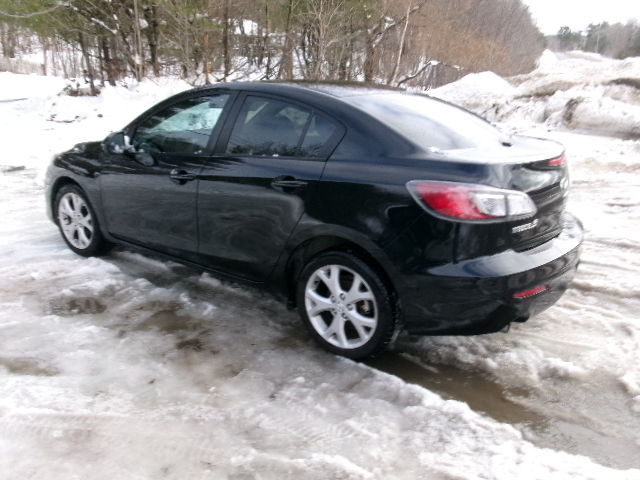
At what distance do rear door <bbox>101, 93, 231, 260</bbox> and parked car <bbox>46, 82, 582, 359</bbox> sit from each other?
0.04 ft

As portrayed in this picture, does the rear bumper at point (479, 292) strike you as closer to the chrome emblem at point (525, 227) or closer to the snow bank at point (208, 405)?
the chrome emblem at point (525, 227)

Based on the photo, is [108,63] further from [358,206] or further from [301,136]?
[358,206]

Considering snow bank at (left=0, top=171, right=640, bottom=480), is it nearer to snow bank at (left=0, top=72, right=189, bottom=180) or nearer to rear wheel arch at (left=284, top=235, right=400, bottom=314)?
rear wheel arch at (left=284, top=235, right=400, bottom=314)

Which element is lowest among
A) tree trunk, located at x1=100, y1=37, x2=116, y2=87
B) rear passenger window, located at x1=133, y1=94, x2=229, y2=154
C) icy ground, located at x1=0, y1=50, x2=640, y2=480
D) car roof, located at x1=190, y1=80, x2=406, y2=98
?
icy ground, located at x1=0, y1=50, x2=640, y2=480

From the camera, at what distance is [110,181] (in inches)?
165

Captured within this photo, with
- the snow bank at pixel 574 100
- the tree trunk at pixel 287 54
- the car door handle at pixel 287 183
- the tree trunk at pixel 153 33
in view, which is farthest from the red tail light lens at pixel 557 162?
the tree trunk at pixel 153 33

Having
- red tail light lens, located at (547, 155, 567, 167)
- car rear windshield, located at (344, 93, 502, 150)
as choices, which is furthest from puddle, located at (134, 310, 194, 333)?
red tail light lens, located at (547, 155, 567, 167)

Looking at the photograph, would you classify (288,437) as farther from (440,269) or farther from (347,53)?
(347,53)

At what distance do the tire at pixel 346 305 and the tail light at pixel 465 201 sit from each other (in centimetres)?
50

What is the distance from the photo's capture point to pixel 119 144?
4.07 meters

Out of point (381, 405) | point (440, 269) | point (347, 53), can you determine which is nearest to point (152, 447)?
point (381, 405)

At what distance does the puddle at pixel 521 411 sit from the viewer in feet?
7.66

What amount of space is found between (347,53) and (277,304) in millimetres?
17090

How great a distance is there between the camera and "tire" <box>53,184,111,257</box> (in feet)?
14.8
